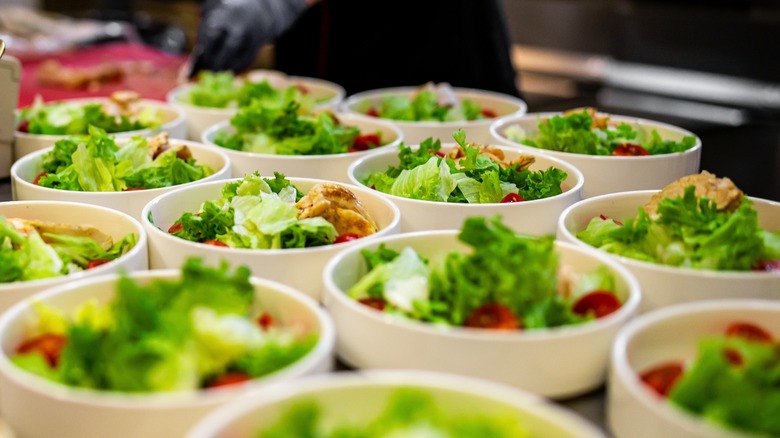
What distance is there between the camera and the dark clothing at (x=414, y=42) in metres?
3.93

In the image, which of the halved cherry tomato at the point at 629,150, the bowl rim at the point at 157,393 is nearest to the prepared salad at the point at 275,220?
the bowl rim at the point at 157,393

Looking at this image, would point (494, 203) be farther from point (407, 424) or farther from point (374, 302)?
point (407, 424)

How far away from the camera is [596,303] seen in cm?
156

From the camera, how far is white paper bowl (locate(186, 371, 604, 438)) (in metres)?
1.14

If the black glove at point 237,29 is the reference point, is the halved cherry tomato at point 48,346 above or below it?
below

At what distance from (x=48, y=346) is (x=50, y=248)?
42 centimetres

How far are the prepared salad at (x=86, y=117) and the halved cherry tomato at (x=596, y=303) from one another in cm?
184

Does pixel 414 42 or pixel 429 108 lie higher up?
pixel 414 42

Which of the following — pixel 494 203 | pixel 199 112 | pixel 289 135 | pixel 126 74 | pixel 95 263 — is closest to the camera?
pixel 95 263

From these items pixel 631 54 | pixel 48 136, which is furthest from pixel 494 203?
pixel 631 54

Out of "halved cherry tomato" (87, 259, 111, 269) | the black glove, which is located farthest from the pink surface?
"halved cherry tomato" (87, 259, 111, 269)

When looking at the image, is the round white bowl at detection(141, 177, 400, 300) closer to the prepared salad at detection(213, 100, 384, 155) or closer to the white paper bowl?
the white paper bowl

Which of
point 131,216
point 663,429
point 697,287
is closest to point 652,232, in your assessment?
point 697,287

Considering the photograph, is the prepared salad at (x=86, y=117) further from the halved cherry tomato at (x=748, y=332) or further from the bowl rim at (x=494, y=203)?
the halved cherry tomato at (x=748, y=332)
